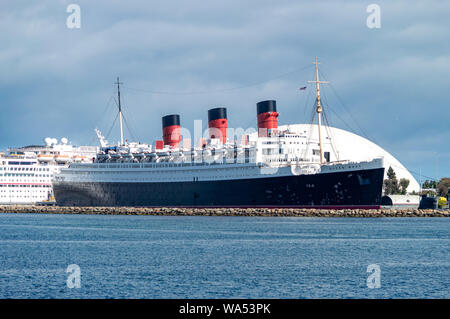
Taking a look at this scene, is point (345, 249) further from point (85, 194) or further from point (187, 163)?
point (85, 194)

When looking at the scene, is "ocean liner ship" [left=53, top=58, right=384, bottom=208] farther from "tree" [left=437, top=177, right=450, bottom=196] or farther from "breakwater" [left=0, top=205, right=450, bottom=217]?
"tree" [left=437, top=177, right=450, bottom=196]

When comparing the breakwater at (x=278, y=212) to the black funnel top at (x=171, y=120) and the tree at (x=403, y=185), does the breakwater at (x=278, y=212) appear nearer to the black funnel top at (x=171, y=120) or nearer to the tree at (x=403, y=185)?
the black funnel top at (x=171, y=120)

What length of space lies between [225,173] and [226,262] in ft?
158

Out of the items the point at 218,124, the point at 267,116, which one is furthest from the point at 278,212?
the point at 218,124

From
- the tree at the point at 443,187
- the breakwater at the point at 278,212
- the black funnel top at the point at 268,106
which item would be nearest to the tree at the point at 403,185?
the tree at the point at 443,187

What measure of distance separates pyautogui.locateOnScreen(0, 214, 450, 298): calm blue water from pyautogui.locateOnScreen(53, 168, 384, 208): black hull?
49.1 feet

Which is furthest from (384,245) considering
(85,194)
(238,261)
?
(85,194)

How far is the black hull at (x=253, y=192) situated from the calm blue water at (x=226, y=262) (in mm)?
14968

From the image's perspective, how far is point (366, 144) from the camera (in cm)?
13775

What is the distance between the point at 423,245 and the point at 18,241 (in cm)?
2671

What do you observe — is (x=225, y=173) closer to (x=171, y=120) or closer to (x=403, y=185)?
(x=171, y=120)

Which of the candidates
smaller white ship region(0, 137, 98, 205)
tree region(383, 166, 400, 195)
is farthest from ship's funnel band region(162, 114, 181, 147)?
tree region(383, 166, 400, 195)

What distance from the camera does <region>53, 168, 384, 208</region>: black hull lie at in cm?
6994

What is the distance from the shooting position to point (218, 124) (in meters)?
88.1
